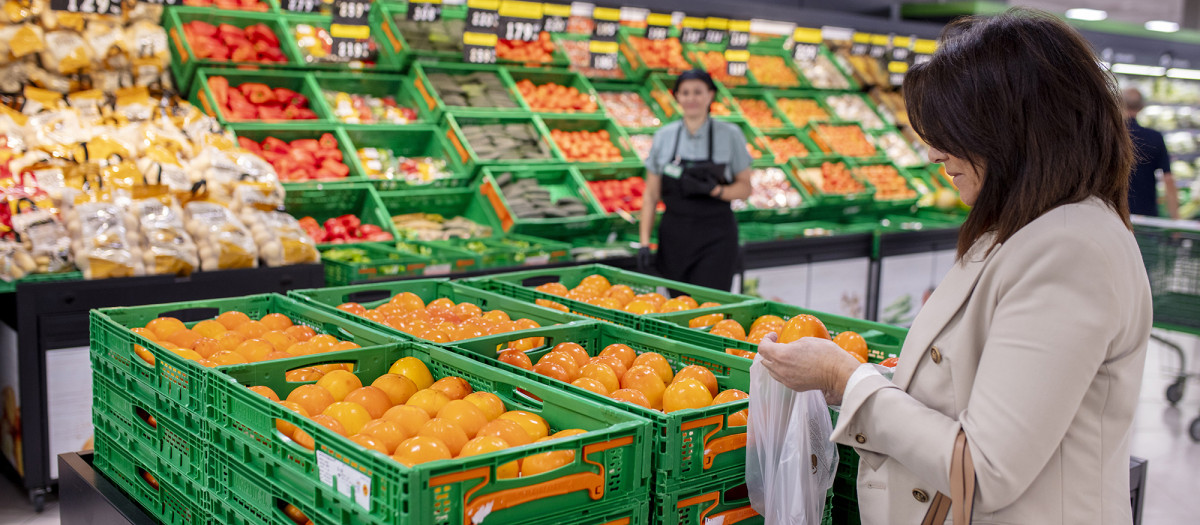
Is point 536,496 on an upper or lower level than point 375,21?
lower

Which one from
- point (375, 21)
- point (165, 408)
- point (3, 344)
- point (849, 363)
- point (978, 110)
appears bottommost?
point (3, 344)

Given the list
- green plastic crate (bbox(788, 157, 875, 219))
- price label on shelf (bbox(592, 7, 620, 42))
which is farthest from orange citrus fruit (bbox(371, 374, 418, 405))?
green plastic crate (bbox(788, 157, 875, 219))

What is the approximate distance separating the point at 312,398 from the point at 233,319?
91 cm

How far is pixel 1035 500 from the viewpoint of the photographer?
1.40 meters

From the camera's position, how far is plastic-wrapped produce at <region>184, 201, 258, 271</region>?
13.2 ft

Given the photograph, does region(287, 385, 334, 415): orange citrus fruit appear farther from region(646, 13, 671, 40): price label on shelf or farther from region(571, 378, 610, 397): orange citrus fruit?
region(646, 13, 671, 40): price label on shelf

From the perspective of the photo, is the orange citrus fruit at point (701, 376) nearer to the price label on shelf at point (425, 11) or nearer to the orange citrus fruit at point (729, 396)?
the orange citrus fruit at point (729, 396)

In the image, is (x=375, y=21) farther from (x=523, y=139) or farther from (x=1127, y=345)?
(x=1127, y=345)

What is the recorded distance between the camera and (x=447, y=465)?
4.69ft

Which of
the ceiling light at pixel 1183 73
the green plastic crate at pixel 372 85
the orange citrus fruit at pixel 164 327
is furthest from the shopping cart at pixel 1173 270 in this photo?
the ceiling light at pixel 1183 73

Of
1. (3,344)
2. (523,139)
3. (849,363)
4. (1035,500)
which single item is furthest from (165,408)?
(523,139)

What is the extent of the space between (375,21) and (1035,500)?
5825 mm

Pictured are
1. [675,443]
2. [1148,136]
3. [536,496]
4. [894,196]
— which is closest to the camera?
[536,496]

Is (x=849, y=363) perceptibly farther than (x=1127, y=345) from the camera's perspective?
Result: Yes
